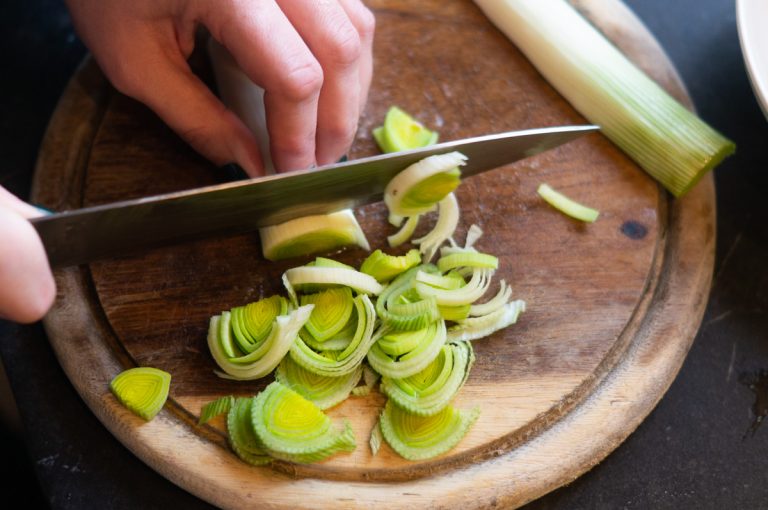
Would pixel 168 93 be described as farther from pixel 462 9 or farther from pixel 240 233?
pixel 462 9

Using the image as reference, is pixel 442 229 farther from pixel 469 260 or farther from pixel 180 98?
pixel 180 98

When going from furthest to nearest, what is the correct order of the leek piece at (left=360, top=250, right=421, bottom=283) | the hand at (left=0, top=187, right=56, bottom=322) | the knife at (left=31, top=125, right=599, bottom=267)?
the leek piece at (left=360, top=250, right=421, bottom=283), the knife at (left=31, top=125, right=599, bottom=267), the hand at (left=0, top=187, right=56, bottom=322)

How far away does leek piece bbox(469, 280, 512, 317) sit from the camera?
5.39ft

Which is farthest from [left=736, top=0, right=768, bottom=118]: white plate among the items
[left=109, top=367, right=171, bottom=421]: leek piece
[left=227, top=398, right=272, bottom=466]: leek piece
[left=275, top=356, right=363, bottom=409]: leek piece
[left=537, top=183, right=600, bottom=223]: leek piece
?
[left=109, top=367, right=171, bottom=421]: leek piece

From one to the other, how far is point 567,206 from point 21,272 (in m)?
1.22

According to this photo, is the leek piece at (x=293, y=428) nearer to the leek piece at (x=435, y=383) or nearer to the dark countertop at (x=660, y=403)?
the leek piece at (x=435, y=383)

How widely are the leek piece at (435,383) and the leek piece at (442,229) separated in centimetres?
25

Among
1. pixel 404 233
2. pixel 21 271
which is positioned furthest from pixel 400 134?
pixel 21 271

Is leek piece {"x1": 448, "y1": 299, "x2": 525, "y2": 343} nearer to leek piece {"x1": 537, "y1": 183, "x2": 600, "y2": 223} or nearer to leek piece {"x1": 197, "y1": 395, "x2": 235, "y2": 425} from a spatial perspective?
leek piece {"x1": 537, "y1": 183, "x2": 600, "y2": 223}

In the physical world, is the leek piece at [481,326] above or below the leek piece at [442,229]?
below

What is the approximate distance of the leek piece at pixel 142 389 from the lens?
1.49 meters

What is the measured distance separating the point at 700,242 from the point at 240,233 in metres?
1.12

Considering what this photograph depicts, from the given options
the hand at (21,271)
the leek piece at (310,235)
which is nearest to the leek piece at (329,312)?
the leek piece at (310,235)

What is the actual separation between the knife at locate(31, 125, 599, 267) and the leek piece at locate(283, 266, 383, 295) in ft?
0.45
